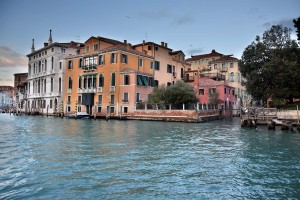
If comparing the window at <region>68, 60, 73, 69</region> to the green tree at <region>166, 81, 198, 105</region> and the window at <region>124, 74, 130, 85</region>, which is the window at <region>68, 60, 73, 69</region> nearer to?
the window at <region>124, 74, 130, 85</region>

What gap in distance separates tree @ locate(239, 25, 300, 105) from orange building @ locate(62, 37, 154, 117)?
1234 cm

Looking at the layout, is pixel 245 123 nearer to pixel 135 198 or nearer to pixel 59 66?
pixel 135 198

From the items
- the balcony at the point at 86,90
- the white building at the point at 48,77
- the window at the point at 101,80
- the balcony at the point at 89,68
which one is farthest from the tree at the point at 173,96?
the white building at the point at 48,77

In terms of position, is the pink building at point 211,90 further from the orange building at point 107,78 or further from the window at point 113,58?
the window at point 113,58

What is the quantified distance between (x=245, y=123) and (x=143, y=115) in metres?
12.4

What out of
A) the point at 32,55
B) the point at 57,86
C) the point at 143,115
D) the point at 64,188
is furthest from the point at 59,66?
the point at 64,188

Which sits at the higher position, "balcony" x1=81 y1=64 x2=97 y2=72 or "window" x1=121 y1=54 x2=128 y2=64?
"window" x1=121 y1=54 x2=128 y2=64

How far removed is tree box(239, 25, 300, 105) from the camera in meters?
23.7

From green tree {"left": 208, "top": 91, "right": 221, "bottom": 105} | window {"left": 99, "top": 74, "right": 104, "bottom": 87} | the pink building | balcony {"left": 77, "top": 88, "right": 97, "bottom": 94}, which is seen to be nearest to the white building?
balcony {"left": 77, "top": 88, "right": 97, "bottom": 94}

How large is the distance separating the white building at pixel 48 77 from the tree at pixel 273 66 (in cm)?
2550

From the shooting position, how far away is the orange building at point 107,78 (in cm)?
3356

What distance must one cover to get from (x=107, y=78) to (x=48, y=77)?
14.8 m

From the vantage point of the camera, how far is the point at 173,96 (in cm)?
3078

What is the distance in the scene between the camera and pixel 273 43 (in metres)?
27.0
